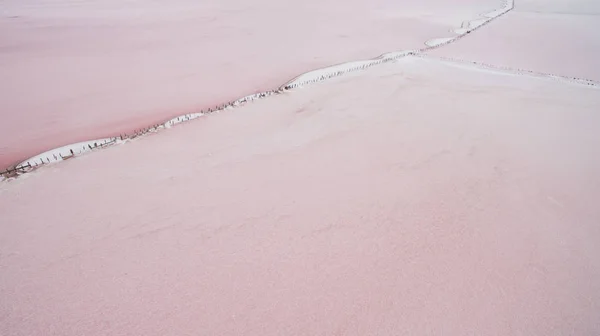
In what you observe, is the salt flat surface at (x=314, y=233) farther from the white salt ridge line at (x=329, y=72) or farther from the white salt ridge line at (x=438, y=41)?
the white salt ridge line at (x=438, y=41)

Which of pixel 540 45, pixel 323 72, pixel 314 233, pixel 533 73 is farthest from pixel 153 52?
pixel 540 45

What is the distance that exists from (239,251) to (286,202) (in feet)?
2.02

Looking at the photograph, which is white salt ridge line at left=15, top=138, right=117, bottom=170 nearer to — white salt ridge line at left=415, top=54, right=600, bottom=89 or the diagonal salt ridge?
the diagonal salt ridge

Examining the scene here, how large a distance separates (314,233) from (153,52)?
7596 mm

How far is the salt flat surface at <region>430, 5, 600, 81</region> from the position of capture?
7.70 m

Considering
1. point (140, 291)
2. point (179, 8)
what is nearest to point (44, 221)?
point (140, 291)

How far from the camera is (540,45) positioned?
957 centimetres

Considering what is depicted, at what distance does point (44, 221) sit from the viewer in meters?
2.44

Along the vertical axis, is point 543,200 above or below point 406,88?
below

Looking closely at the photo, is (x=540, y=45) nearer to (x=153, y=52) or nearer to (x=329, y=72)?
(x=329, y=72)

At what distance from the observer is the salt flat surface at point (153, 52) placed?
4910 millimetres

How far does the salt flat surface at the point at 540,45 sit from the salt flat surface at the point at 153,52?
1.52 meters

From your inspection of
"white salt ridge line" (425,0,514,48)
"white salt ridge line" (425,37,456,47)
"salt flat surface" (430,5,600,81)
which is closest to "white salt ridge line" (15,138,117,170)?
"salt flat surface" (430,5,600,81)

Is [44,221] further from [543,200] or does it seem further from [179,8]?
[179,8]
